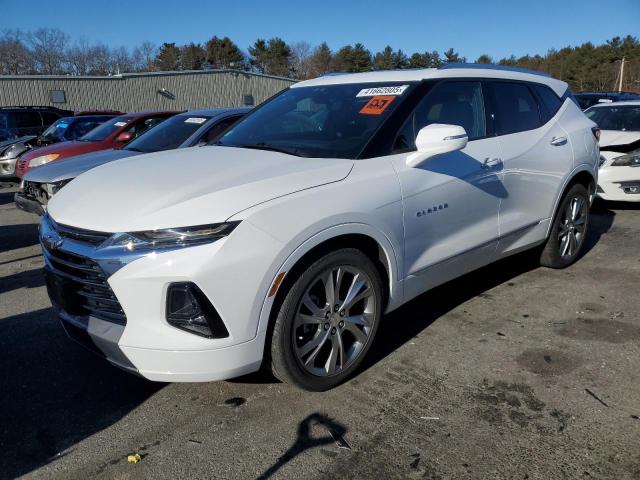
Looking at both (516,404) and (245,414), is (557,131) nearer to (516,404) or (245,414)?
(516,404)

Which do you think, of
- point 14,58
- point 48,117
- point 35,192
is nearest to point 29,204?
point 35,192

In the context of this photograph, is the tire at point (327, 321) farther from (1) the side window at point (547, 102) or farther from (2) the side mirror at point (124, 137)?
(2) the side mirror at point (124, 137)

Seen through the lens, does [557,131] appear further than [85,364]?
Yes

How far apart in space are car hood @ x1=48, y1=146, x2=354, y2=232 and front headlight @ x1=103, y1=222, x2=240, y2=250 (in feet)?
0.09

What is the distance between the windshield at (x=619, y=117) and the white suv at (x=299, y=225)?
4.73 meters

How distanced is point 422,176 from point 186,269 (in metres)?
1.61

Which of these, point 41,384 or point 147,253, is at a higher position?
point 147,253

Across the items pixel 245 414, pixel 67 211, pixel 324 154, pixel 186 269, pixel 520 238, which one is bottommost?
pixel 245 414

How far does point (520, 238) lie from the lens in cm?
436

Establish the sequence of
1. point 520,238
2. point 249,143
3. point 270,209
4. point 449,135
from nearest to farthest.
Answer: point 270,209 → point 449,135 → point 249,143 → point 520,238

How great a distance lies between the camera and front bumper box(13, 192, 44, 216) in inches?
241

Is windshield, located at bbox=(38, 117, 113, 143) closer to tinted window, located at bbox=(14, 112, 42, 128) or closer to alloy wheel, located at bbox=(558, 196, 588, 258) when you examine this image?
tinted window, located at bbox=(14, 112, 42, 128)

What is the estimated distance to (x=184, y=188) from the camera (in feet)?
8.99

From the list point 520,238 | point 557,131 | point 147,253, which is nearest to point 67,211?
point 147,253
